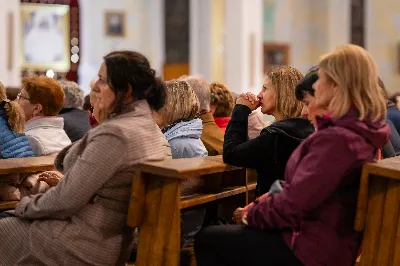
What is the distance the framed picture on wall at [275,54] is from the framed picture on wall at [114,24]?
134 inches

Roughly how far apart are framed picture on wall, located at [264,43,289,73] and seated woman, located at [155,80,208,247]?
11.3 m

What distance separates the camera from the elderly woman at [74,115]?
248 inches

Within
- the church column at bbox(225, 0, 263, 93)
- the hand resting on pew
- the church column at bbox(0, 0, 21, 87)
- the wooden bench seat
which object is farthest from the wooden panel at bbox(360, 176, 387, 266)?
the church column at bbox(225, 0, 263, 93)

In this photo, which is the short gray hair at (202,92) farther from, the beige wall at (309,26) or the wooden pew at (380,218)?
the beige wall at (309,26)

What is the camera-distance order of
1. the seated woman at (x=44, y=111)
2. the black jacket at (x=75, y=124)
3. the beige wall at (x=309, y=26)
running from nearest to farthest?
the seated woman at (x=44, y=111), the black jacket at (x=75, y=124), the beige wall at (x=309, y=26)

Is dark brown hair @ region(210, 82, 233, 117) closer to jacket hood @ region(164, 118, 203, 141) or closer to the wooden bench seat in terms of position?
jacket hood @ region(164, 118, 203, 141)

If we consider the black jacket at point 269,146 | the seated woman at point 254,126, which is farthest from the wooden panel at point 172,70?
the black jacket at point 269,146

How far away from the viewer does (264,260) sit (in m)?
3.12

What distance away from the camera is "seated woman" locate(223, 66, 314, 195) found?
3779 mm

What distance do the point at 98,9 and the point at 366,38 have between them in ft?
20.2

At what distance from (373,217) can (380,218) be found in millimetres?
35

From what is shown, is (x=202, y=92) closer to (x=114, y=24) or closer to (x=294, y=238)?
(x=294, y=238)

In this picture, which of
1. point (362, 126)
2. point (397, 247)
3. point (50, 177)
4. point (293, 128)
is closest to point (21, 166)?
point (50, 177)

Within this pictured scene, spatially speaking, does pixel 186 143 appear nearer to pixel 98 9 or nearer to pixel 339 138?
pixel 339 138
